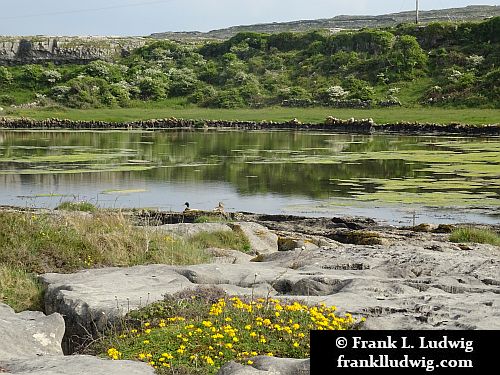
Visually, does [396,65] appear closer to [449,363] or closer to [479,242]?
[479,242]

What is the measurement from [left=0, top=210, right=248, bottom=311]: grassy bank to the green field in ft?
165

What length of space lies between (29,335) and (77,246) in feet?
16.9

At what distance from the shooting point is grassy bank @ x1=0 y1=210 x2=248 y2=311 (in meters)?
14.6

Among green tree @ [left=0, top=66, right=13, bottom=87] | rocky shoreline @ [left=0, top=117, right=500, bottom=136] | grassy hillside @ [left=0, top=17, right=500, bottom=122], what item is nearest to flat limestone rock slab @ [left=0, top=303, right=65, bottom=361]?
rocky shoreline @ [left=0, top=117, right=500, bottom=136]

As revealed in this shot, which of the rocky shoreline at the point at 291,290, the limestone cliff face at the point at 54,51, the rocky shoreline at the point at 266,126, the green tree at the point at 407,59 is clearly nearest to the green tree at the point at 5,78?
the limestone cliff face at the point at 54,51

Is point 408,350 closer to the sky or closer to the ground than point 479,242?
closer to the sky

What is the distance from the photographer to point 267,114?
78062mm

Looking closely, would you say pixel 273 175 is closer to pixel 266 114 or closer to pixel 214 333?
pixel 214 333

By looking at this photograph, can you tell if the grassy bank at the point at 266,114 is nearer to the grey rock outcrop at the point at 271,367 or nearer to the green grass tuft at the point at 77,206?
the green grass tuft at the point at 77,206

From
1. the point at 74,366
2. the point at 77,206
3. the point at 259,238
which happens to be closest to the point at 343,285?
the point at 74,366

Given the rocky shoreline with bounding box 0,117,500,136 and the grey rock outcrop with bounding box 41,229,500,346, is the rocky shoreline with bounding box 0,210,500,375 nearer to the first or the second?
the grey rock outcrop with bounding box 41,229,500,346

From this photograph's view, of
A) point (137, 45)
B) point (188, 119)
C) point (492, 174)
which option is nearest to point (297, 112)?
point (188, 119)

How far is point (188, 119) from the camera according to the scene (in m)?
76.1

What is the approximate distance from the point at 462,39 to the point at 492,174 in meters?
61.1
